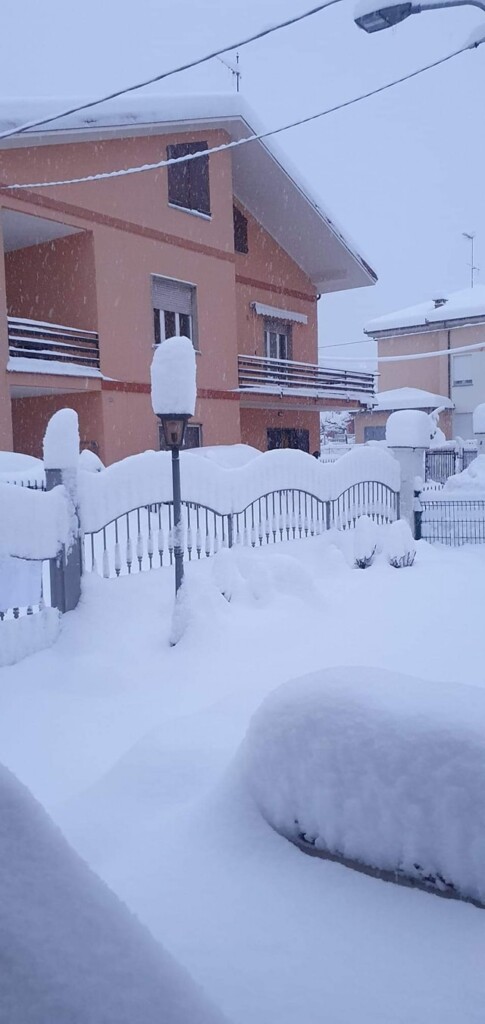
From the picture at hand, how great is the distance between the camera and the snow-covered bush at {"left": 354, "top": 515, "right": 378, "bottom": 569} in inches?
407

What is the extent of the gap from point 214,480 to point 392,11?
542cm

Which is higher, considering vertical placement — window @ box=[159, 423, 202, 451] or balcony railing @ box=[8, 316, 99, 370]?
balcony railing @ box=[8, 316, 99, 370]

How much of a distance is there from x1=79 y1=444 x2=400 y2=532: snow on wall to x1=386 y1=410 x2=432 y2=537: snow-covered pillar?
2.20 ft

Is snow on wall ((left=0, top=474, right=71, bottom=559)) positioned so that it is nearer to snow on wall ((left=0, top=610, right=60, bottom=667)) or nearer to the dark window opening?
snow on wall ((left=0, top=610, right=60, bottom=667))

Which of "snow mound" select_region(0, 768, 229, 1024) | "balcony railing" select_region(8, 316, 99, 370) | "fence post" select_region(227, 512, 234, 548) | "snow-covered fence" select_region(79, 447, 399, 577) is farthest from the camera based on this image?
"balcony railing" select_region(8, 316, 99, 370)

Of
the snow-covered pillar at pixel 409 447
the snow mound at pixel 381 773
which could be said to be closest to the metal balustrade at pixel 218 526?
the snow-covered pillar at pixel 409 447

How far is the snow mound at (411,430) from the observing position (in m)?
13.6

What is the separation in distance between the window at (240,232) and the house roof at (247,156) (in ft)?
1.56

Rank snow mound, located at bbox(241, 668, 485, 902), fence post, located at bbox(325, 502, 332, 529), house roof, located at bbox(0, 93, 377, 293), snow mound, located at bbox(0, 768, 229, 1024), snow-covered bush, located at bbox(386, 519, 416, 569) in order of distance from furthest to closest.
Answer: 1. house roof, located at bbox(0, 93, 377, 293)
2. fence post, located at bbox(325, 502, 332, 529)
3. snow-covered bush, located at bbox(386, 519, 416, 569)
4. snow mound, located at bbox(241, 668, 485, 902)
5. snow mound, located at bbox(0, 768, 229, 1024)

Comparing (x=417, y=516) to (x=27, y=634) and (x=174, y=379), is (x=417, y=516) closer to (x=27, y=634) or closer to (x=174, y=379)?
(x=174, y=379)

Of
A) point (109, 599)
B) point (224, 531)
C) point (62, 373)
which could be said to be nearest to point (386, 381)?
point (62, 373)

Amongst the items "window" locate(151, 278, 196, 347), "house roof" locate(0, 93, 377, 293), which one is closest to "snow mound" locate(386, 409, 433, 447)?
"window" locate(151, 278, 196, 347)

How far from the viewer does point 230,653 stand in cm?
719

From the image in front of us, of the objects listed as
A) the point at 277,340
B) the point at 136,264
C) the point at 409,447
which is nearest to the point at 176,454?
the point at 409,447
